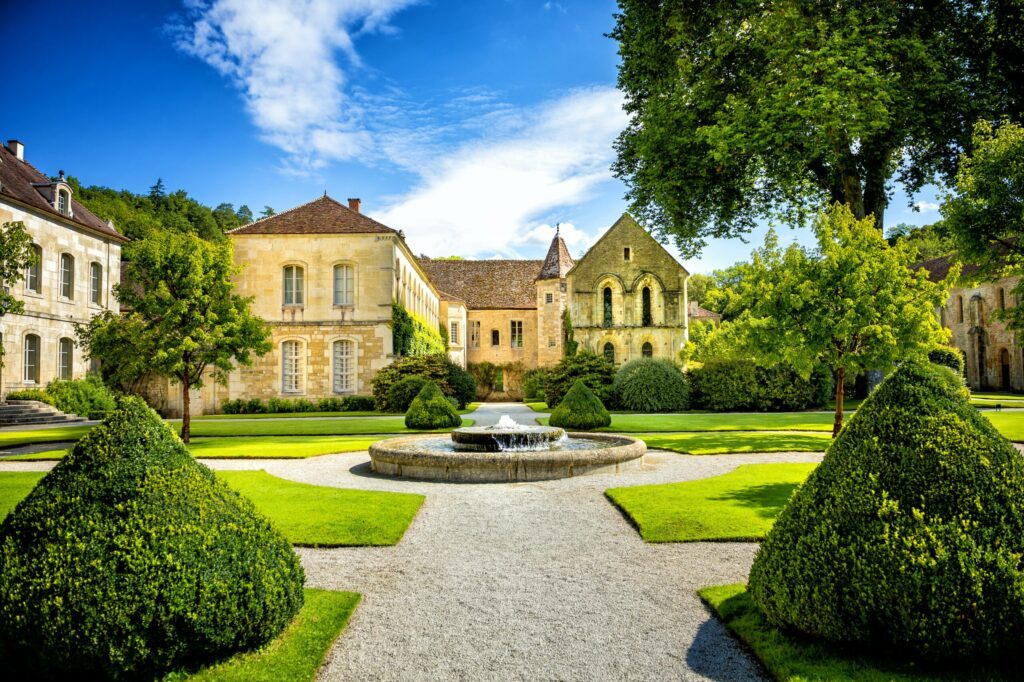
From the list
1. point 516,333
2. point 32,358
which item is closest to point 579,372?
point 516,333

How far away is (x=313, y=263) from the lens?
102 ft

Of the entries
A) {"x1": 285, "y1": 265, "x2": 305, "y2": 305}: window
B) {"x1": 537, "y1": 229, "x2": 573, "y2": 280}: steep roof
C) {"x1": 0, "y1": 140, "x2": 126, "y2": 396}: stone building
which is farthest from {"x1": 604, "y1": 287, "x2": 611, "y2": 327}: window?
{"x1": 0, "y1": 140, "x2": 126, "y2": 396}: stone building

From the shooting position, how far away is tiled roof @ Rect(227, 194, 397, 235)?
30875 millimetres

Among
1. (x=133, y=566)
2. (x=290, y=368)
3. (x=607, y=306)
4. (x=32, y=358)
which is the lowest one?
(x=133, y=566)

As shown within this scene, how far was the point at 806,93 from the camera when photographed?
1798cm

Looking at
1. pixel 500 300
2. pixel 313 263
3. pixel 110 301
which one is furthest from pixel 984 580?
pixel 500 300

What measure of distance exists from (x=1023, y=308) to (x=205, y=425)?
25.3 metres

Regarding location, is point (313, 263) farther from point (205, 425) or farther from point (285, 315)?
point (205, 425)

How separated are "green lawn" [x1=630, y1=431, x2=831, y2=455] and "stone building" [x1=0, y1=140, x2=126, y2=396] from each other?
84.5 ft

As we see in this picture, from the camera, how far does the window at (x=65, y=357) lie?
93.7 feet

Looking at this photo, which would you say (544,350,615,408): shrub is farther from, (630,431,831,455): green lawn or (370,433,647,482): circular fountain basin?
(370,433,647,482): circular fountain basin

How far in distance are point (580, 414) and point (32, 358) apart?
24642mm

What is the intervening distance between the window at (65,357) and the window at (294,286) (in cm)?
983

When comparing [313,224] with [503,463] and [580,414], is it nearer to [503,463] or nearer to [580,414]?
[580,414]
